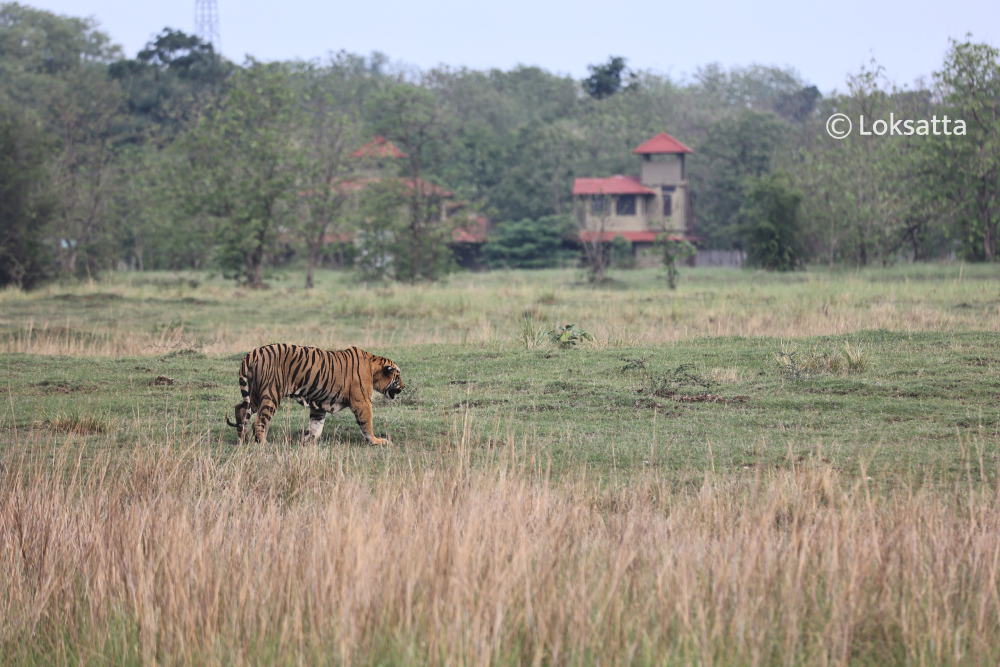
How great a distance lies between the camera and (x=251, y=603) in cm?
400

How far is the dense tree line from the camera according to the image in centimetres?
3008

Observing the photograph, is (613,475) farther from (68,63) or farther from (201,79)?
(68,63)

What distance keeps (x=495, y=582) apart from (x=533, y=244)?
4513 centimetres

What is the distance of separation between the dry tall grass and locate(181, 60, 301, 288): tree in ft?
82.2

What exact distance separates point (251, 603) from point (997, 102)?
114ft

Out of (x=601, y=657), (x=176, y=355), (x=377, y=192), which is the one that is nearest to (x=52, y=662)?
(x=601, y=657)

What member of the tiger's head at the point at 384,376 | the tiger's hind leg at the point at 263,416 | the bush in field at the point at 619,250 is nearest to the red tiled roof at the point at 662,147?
the bush in field at the point at 619,250

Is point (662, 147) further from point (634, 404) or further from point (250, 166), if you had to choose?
point (634, 404)

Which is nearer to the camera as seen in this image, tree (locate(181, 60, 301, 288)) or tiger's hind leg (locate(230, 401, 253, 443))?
tiger's hind leg (locate(230, 401, 253, 443))

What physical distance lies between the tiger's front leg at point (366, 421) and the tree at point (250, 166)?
22213 mm

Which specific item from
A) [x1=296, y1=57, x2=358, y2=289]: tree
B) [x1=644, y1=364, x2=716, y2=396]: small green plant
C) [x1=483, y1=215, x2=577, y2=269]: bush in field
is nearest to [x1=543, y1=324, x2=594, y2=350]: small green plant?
[x1=644, y1=364, x2=716, y2=396]: small green plant

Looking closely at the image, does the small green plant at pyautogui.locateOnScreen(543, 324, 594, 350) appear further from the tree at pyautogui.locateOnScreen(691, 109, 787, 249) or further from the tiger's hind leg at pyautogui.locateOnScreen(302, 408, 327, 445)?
the tree at pyautogui.locateOnScreen(691, 109, 787, 249)

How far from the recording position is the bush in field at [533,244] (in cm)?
4825

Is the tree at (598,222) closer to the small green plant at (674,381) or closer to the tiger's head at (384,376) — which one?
the small green plant at (674,381)
